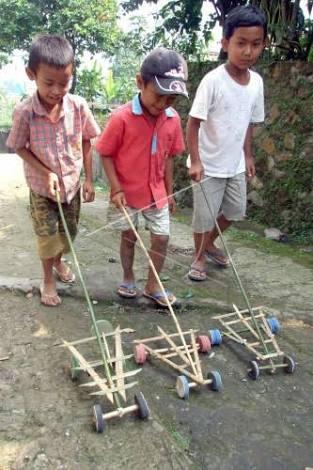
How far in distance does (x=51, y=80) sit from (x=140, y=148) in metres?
0.67

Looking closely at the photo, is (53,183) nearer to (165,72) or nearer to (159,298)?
(165,72)

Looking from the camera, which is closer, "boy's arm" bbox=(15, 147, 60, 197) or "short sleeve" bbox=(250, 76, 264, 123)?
"boy's arm" bbox=(15, 147, 60, 197)

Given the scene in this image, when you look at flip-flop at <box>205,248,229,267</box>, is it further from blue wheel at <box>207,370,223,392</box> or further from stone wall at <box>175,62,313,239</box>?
blue wheel at <box>207,370,223,392</box>

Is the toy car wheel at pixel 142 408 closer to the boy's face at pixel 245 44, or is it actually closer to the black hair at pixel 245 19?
the boy's face at pixel 245 44

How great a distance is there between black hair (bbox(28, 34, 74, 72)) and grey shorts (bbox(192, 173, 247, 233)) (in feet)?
4.55

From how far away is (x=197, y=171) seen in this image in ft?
11.3

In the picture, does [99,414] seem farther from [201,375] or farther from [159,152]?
[159,152]

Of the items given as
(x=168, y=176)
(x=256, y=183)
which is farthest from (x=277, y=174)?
(x=168, y=176)

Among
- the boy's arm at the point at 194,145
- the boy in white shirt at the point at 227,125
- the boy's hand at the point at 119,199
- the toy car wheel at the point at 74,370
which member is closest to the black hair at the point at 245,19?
the boy in white shirt at the point at 227,125

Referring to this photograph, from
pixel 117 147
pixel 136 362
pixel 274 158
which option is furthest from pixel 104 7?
pixel 136 362

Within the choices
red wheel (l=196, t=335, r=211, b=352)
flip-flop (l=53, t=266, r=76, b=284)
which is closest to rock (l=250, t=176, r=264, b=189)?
flip-flop (l=53, t=266, r=76, b=284)

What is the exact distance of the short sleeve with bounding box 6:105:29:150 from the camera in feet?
9.66

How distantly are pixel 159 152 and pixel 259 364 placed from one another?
1.42 m

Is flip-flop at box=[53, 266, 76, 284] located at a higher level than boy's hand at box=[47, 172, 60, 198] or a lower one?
lower
